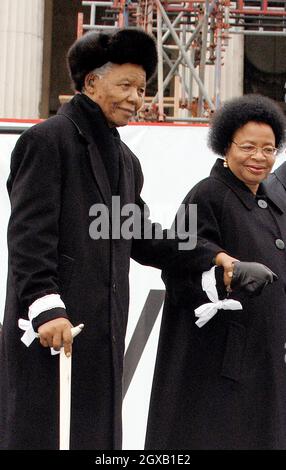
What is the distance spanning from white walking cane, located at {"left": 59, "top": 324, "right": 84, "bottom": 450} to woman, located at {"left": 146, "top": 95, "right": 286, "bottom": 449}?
2.58ft

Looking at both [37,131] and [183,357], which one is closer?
[37,131]

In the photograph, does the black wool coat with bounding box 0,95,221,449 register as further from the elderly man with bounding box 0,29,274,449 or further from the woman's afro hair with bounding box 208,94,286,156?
the woman's afro hair with bounding box 208,94,286,156

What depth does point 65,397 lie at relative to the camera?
3373 millimetres

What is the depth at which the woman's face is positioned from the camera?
415 centimetres

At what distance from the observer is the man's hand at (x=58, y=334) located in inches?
133

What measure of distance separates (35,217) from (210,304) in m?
0.79

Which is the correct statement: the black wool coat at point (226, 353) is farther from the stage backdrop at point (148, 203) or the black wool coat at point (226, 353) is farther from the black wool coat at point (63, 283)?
the stage backdrop at point (148, 203)

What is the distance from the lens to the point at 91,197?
12.2ft

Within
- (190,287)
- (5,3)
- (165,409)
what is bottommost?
(165,409)
